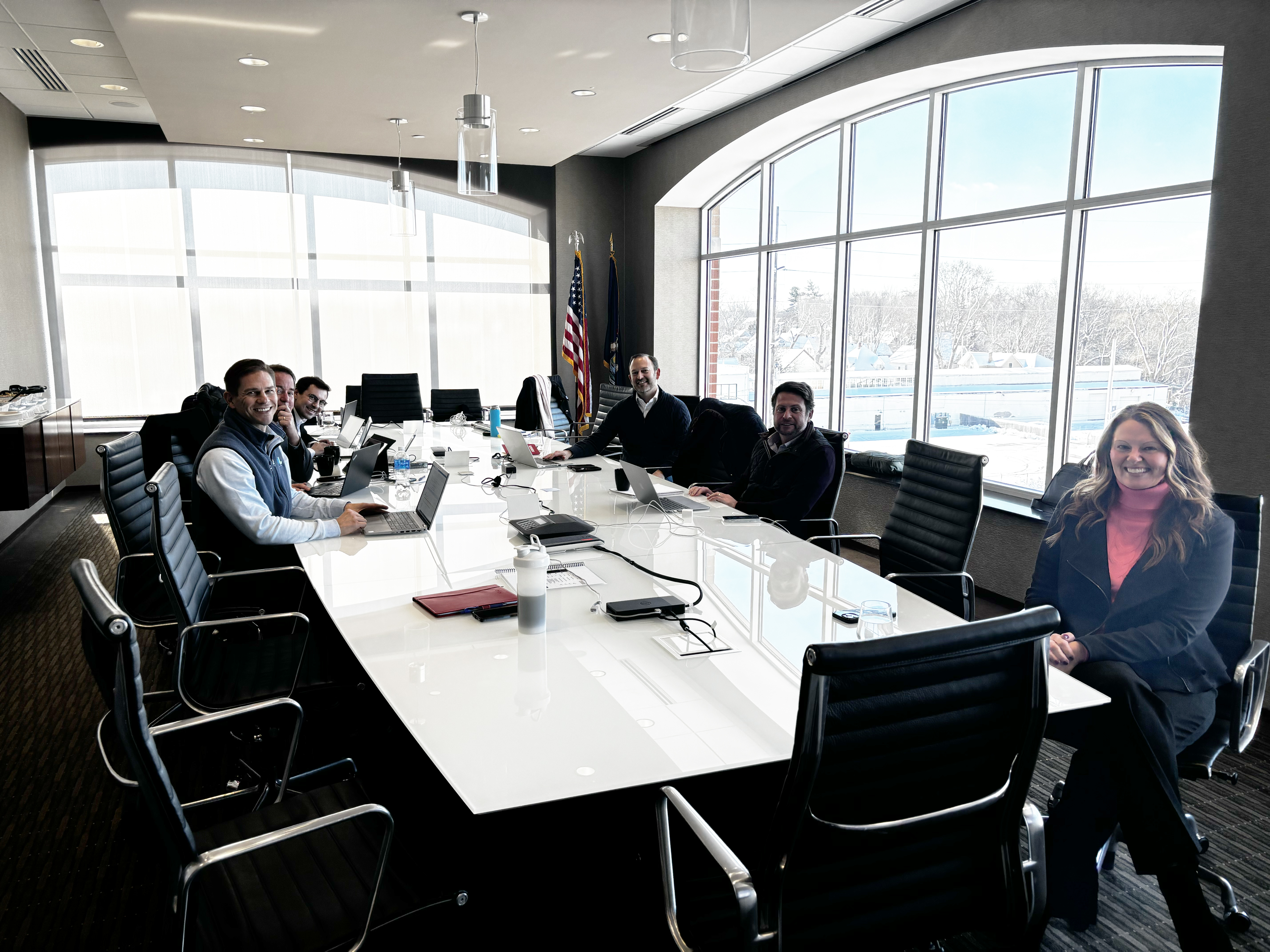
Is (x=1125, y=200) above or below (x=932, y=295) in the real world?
A: above

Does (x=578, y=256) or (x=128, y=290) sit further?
(x=578, y=256)

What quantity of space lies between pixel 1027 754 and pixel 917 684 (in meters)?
0.32

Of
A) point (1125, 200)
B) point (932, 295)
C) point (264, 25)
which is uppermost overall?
point (264, 25)

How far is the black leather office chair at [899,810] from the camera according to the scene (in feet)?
4.32

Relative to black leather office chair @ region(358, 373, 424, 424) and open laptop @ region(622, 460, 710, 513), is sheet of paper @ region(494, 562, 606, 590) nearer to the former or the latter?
open laptop @ region(622, 460, 710, 513)

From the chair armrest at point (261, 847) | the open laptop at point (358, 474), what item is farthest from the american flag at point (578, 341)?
the chair armrest at point (261, 847)

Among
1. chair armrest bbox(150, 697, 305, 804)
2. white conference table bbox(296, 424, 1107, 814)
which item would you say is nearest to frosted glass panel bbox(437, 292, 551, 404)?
white conference table bbox(296, 424, 1107, 814)

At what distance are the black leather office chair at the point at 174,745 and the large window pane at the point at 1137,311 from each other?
4.15m

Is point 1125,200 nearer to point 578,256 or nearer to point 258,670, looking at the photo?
point 258,670

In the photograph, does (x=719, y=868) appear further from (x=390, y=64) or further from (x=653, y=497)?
(x=390, y=64)

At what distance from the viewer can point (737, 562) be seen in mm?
3014

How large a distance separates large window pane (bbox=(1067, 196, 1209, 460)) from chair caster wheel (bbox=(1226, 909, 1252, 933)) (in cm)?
244

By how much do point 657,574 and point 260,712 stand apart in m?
1.22

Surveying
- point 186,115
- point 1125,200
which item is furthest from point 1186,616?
point 186,115
